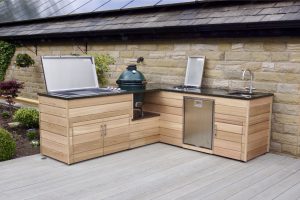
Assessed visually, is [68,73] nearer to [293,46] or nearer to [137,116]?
[137,116]

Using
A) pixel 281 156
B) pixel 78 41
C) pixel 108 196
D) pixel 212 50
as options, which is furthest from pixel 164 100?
pixel 78 41

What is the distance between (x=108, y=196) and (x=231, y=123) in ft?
7.02

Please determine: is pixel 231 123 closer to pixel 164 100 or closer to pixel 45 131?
pixel 164 100

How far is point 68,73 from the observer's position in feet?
17.9

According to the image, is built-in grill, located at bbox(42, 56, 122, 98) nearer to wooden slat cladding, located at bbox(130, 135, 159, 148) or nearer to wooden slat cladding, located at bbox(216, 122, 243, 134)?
wooden slat cladding, located at bbox(130, 135, 159, 148)

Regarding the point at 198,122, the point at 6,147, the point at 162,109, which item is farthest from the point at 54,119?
the point at 198,122

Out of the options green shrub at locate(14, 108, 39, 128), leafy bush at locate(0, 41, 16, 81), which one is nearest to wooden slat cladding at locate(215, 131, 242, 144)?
green shrub at locate(14, 108, 39, 128)

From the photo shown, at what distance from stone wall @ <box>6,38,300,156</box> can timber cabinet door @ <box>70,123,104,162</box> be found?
84.6 inches

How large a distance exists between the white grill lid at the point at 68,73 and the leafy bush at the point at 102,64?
154cm

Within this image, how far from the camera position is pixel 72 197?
3703mm

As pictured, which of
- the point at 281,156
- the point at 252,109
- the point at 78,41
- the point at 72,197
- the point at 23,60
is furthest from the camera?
the point at 23,60

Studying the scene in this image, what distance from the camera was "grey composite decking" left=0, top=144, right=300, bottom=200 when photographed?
3.80 m

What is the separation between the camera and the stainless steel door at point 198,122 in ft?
17.3

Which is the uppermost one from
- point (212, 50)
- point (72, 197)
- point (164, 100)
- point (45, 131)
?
point (212, 50)
